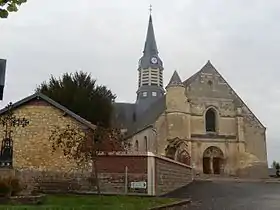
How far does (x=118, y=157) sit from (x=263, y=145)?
1084 inches

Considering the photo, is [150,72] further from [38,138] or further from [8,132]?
[8,132]

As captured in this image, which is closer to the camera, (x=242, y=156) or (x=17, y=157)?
(x=17, y=157)

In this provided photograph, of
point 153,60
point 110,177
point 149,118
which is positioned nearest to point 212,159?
point 149,118

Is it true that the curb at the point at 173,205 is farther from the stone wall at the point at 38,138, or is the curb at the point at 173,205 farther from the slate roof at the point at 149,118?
the slate roof at the point at 149,118

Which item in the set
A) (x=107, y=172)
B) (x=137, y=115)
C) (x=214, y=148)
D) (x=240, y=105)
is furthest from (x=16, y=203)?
(x=137, y=115)

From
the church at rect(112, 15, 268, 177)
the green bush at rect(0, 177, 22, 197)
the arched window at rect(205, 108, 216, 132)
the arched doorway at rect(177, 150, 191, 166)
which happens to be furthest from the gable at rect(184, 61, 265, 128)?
the green bush at rect(0, 177, 22, 197)

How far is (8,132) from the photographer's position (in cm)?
2047

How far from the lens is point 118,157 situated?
1988 cm

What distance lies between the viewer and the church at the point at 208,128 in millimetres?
41156

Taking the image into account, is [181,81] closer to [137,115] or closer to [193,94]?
[193,94]

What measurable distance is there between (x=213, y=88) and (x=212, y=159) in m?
7.23

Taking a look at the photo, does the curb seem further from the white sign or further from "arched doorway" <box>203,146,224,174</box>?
"arched doorway" <box>203,146,224,174</box>

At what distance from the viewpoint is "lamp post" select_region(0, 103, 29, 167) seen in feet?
66.2

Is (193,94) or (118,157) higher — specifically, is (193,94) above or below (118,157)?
above
